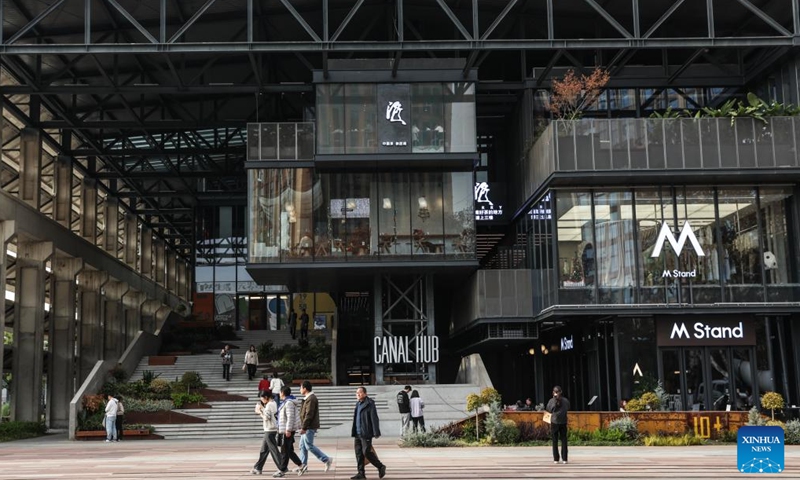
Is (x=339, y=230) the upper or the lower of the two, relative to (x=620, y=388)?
upper

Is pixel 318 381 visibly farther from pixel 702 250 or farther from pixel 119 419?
pixel 702 250

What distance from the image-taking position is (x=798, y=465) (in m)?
18.9

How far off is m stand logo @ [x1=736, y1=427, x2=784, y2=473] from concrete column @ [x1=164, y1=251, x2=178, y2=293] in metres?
74.1

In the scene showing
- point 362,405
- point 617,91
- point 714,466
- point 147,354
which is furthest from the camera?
point 147,354

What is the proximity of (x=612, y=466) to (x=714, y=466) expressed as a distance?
76.4 inches

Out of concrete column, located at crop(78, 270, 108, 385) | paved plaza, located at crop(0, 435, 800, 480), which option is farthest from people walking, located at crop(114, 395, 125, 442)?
concrete column, located at crop(78, 270, 108, 385)

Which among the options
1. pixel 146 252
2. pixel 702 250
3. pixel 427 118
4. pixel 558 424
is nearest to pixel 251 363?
pixel 427 118

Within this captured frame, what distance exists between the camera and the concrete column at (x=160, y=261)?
80.3 m

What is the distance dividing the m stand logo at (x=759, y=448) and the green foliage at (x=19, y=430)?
95.8ft

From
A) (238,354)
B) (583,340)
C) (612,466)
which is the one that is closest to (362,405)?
(612,466)

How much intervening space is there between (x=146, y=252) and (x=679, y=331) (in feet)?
169

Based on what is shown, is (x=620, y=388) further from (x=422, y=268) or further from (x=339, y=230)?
(x=339, y=230)

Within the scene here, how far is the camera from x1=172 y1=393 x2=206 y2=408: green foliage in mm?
36309

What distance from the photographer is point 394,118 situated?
3772 centimetres
